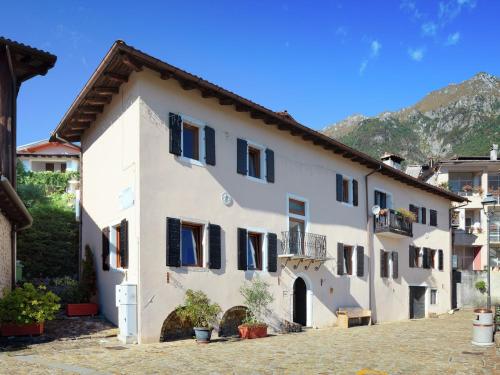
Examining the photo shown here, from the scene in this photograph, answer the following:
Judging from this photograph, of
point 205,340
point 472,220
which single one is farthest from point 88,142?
point 472,220

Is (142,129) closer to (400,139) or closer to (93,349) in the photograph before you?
(93,349)

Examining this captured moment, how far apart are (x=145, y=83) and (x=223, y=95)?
2612 millimetres

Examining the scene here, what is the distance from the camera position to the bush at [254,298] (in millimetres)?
16922

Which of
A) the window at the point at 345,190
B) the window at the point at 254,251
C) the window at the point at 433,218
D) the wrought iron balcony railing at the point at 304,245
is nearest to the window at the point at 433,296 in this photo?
the window at the point at 433,218

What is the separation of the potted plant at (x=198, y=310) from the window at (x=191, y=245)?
3.02ft

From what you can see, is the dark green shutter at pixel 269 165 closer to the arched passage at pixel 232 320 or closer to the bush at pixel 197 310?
the arched passage at pixel 232 320

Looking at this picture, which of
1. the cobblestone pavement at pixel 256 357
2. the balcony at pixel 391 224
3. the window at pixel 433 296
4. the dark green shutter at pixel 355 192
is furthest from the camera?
the window at pixel 433 296

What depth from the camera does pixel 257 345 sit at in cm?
1441

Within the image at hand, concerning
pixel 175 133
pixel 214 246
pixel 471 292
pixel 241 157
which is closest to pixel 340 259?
pixel 241 157

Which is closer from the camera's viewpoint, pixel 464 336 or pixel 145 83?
pixel 145 83

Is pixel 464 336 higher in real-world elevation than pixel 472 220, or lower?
lower

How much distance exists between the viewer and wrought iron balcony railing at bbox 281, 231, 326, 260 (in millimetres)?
19109

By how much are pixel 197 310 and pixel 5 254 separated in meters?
5.96

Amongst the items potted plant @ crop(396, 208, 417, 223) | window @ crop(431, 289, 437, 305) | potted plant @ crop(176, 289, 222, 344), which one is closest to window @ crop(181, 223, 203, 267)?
potted plant @ crop(176, 289, 222, 344)
